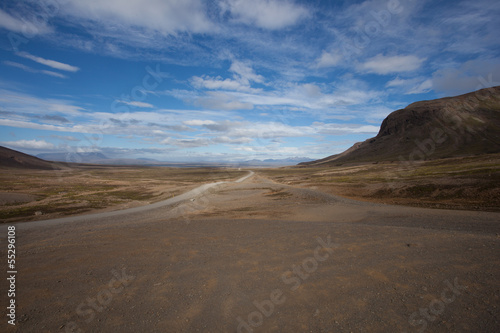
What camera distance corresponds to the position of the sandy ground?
7273 millimetres

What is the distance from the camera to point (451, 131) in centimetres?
16062

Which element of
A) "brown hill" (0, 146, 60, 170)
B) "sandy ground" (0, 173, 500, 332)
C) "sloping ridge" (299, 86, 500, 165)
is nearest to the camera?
"sandy ground" (0, 173, 500, 332)

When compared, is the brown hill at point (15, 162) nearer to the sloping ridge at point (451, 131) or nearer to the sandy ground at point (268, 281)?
the sandy ground at point (268, 281)

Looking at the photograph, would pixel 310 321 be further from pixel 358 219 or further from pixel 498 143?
pixel 498 143

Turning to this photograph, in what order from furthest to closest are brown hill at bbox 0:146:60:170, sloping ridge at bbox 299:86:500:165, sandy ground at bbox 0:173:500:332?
1. brown hill at bbox 0:146:60:170
2. sloping ridge at bbox 299:86:500:165
3. sandy ground at bbox 0:173:500:332

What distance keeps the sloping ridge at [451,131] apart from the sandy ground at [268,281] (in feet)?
495

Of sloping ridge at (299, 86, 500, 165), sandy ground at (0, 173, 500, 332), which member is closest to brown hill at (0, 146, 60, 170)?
sandy ground at (0, 173, 500, 332)

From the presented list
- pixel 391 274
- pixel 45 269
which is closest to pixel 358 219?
pixel 391 274

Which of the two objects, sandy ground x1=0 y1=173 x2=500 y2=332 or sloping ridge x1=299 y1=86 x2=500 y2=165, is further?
sloping ridge x1=299 y1=86 x2=500 y2=165

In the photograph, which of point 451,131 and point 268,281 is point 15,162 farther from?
point 451,131

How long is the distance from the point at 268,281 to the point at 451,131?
20769cm

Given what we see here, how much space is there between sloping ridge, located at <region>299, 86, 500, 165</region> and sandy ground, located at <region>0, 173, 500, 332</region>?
151 m

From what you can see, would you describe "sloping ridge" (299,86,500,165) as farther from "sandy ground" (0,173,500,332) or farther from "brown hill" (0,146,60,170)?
"brown hill" (0,146,60,170)

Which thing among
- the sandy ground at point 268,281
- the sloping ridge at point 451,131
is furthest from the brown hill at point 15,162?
the sloping ridge at point 451,131
